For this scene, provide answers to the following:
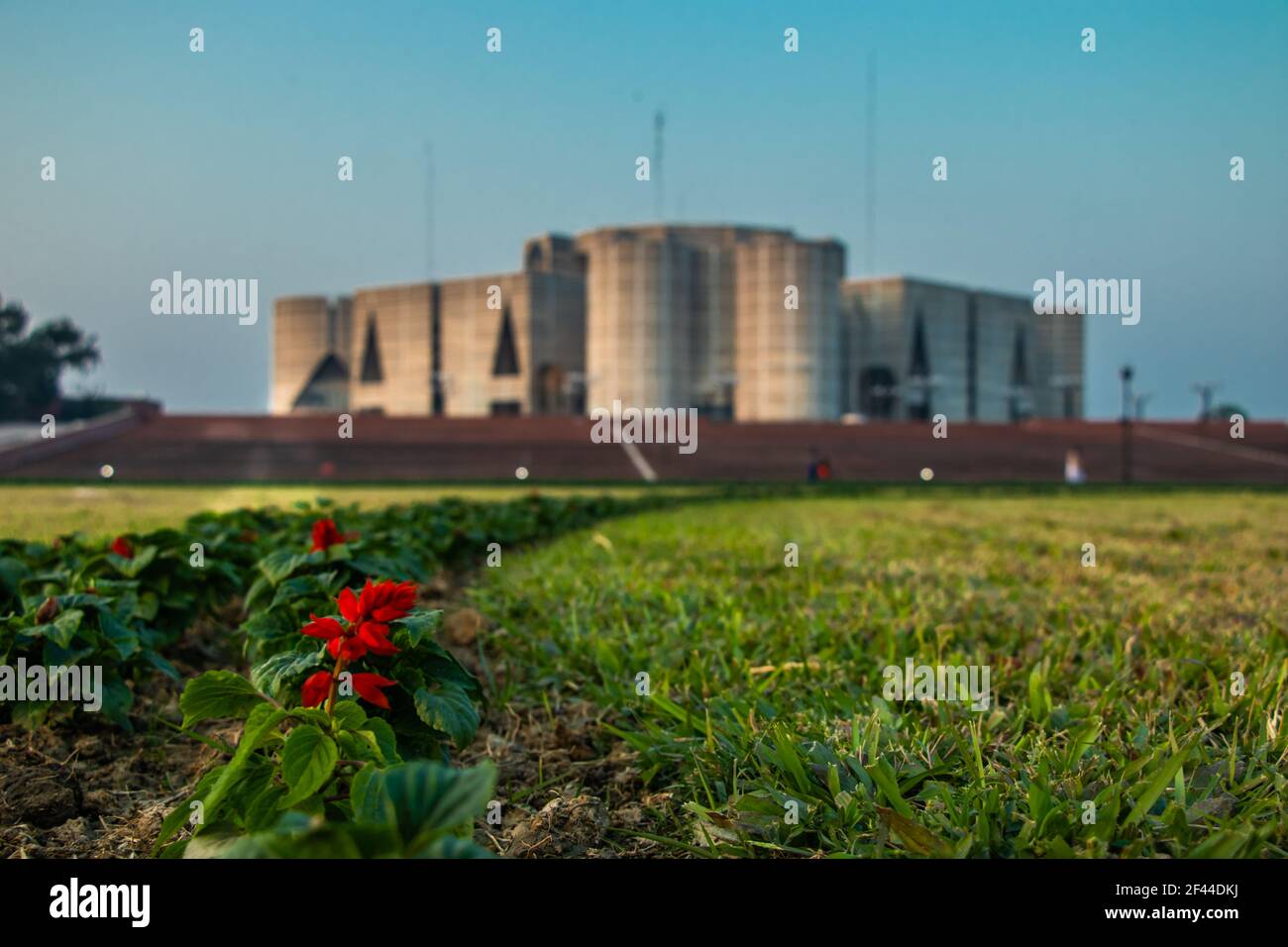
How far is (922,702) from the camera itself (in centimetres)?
266

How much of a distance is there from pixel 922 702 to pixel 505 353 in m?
65.5

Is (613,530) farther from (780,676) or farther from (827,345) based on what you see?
(827,345)

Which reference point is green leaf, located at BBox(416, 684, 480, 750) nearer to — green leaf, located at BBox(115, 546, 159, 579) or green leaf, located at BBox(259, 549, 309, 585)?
green leaf, located at BBox(259, 549, 309, 585)

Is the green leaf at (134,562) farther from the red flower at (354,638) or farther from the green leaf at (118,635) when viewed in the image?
the red flower at (354,638)

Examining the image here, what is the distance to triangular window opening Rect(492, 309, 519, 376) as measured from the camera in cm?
6644

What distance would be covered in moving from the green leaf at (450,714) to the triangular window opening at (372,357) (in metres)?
71.3

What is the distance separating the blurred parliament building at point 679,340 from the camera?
61.1 m

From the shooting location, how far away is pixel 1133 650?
11.1ft

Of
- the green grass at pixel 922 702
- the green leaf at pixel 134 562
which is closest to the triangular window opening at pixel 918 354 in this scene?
the green grass at pixel 922 702

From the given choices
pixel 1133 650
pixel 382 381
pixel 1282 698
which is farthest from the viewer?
pixel 382 381

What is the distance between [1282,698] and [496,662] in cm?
230

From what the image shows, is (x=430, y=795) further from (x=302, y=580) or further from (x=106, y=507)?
(x=106, y=507)
